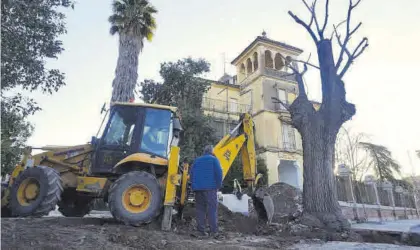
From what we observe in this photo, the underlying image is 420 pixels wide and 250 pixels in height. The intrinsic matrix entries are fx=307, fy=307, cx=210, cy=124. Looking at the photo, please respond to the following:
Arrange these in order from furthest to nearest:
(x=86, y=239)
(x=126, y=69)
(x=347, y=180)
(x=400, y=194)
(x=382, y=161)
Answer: (x=382, y=161)
(x=400, y=194)
(x=347, y=180)
(x=126, y=69)
(x=86, y=239)

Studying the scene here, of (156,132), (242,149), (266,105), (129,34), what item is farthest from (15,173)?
(266,105)

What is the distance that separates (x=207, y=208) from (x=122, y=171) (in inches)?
74.0

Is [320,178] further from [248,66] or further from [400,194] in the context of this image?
[248,66]

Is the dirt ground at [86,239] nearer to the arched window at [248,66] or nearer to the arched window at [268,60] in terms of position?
the arched window at [268,60]

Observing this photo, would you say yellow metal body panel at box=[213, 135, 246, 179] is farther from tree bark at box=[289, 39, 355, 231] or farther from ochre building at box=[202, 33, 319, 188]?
ochre building at box=[202, 33, 319, 188]

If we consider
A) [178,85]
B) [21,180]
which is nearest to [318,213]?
[21,180]

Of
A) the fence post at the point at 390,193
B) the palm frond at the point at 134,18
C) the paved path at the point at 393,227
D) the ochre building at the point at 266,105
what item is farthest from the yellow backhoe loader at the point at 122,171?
the ochre building at the point at 266,105

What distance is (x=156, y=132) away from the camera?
6.49m

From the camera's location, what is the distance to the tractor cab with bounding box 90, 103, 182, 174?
20.5 feet

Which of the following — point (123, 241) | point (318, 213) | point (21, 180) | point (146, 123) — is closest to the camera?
Answer: point (123, 241)

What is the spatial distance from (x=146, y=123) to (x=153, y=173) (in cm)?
107

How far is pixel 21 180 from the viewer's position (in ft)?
19.2

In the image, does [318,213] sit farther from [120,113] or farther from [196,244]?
[120,113]

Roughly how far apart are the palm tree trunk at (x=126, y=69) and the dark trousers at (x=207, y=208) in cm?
913
